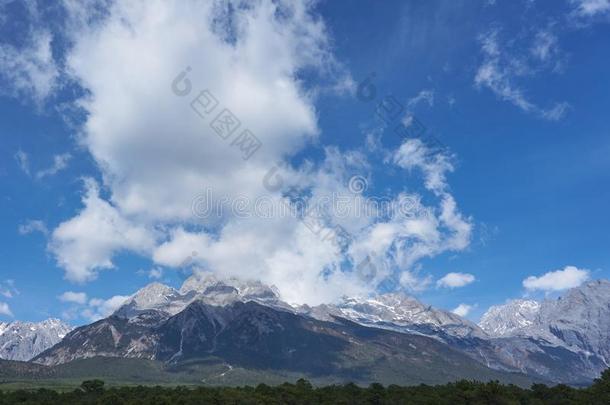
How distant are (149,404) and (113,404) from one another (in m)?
16.7

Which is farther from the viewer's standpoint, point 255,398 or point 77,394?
point 77,394

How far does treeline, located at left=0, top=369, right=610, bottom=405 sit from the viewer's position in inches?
6142

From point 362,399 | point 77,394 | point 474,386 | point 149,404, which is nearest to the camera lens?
point 149,404

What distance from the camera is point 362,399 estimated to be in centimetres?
17525

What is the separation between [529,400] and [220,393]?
101m

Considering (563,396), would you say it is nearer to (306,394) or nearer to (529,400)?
(529,400)

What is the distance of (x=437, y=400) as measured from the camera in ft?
511

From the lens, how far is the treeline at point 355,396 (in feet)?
512

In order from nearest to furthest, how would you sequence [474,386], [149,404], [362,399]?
[149,404], [474,386], [362,399]

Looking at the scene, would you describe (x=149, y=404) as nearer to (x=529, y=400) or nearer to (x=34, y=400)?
(x=34, y=400)

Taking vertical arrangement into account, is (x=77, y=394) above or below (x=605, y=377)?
below

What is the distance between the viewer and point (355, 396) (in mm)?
180500

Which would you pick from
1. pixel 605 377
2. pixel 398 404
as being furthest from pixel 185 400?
pixel 605 377

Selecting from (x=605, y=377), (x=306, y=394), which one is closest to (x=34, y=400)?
(x=306, y=394)
